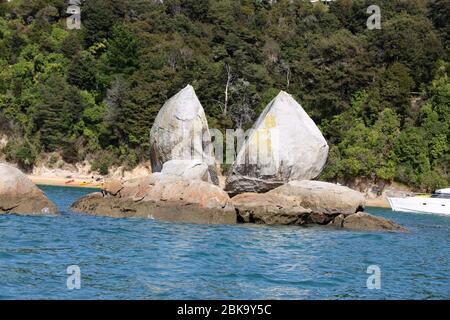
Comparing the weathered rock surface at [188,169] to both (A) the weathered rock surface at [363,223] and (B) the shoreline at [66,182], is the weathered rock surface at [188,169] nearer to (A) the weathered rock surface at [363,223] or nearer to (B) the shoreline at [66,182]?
(A) the weathered rock surface at [363,223]

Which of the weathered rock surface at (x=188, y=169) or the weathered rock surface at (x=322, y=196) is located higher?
the weathered rock surface at (x=188, y=169)

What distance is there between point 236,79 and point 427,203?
2310cm

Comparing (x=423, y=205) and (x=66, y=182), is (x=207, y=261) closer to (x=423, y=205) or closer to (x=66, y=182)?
(x=423, y=205)

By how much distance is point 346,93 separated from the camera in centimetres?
5409

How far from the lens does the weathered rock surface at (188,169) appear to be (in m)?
26.0

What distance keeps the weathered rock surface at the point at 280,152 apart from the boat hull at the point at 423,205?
13543 millimetres

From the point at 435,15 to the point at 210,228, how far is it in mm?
44405

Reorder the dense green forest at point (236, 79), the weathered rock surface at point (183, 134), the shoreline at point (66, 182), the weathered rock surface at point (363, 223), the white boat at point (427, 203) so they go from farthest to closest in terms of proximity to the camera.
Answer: the shoreline at point (66, 182) → the dense green forest at point (236, 79) → the white boat at point (427, 203) → the weathered rock surface at point (183, 134) → the weathered rock surface at point (363, 223)

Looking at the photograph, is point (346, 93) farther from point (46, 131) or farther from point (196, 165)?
point (196, 165)

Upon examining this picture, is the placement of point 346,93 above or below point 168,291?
above

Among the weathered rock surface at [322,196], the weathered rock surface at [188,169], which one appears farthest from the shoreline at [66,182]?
the weathered rock surface at [322,196]

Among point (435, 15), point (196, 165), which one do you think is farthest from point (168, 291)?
point (435, 15)

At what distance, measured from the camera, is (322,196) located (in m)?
24.6

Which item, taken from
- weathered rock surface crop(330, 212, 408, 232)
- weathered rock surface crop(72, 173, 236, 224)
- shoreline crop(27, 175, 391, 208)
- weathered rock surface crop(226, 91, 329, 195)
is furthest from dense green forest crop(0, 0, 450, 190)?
weathered rock surface crop(72, 173, 236, 224)
